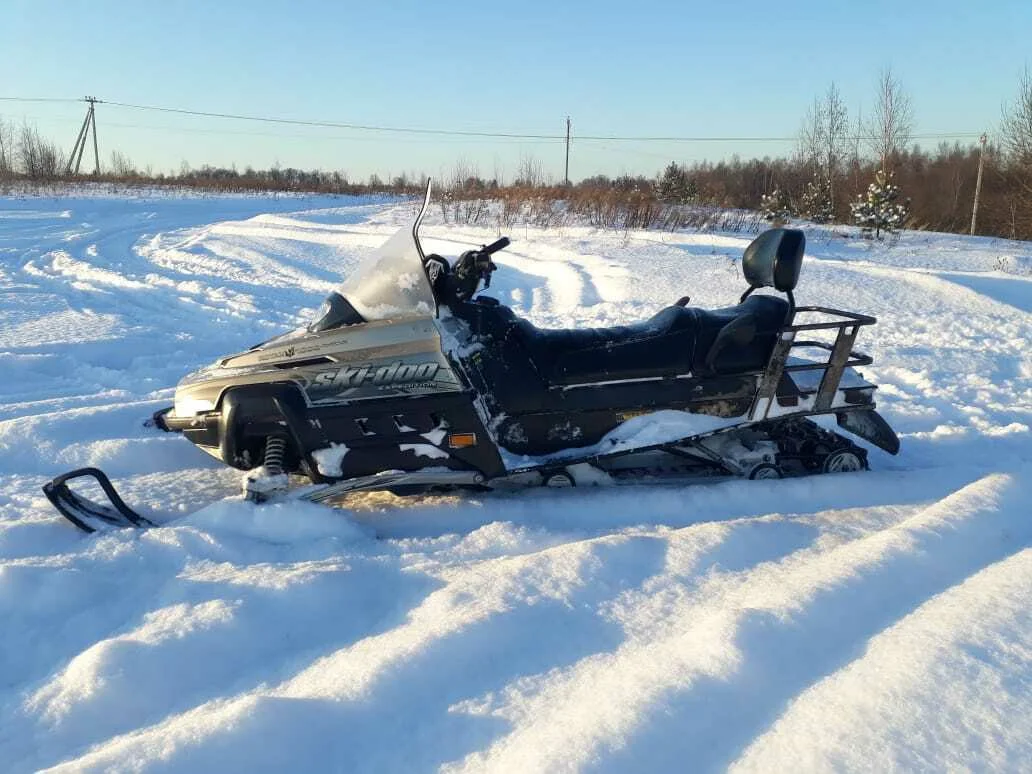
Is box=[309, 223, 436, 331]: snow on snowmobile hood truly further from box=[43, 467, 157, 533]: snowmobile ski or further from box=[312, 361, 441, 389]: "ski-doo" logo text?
box=[43, 467, 157, 533]: snowmobile ski

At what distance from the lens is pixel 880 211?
17672 mm

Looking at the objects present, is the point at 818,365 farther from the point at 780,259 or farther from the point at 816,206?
the point at 816,206

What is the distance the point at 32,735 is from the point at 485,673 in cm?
110

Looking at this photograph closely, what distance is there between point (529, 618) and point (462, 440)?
3.43ft

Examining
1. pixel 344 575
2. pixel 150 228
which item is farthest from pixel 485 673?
pixel 150 228

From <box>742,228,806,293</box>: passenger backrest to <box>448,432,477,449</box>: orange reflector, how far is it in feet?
4.66

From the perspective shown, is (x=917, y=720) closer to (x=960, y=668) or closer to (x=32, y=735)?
(x=960, y=668)

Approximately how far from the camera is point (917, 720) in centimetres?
169

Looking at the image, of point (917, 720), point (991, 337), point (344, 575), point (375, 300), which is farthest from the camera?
point (991, 337)

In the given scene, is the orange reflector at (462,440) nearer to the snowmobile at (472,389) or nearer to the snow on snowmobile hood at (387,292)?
the snowmobile at (472,389)

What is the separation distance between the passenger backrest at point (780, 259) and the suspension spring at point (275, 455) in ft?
7.12

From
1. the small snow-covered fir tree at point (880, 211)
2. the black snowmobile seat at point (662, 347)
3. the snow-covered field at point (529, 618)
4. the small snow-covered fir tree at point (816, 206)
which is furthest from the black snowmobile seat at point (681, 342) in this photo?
the small snow-covered fir tree at point (816, 206)

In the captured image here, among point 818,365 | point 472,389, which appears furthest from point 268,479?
point 818,365

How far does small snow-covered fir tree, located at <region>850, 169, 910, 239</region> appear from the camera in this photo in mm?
17516
